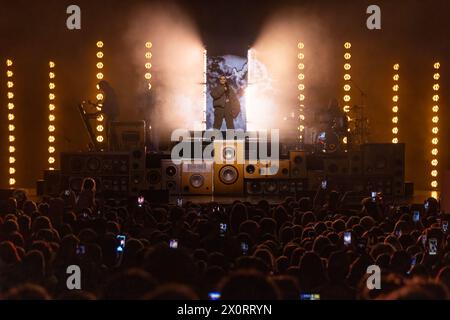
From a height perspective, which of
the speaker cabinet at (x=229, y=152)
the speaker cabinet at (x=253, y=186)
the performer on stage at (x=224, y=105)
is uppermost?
the performer on stage at (x=224, y=105)

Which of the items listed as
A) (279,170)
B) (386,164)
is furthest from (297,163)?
(386,164)

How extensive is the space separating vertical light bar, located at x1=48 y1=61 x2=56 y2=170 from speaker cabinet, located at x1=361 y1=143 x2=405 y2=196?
9233 millimetres

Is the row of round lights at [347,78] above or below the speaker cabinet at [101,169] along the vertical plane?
above

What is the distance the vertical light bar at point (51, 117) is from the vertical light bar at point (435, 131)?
1105 centimetres

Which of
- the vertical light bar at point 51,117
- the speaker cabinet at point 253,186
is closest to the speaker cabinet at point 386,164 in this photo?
the speaker cabinet at point 253,186

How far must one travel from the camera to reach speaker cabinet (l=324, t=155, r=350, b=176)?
15.9 m

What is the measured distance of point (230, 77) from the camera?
20578mm

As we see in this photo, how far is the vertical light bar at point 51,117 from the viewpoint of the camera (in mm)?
19641

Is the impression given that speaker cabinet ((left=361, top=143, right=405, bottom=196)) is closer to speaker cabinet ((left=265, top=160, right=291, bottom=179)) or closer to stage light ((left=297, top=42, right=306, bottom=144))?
speaker cabinet ((left=265, top=160, right=291, bottom=179))

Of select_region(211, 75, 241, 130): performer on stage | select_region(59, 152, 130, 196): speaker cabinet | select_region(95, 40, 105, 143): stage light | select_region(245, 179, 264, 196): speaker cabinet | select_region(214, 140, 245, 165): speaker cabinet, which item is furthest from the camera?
select_region(95, 40, 105, 143): stage light

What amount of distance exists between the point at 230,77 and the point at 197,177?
566 cm

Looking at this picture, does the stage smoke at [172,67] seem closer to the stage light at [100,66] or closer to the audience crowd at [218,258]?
the stage light at [100,66]

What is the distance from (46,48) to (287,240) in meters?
13.4

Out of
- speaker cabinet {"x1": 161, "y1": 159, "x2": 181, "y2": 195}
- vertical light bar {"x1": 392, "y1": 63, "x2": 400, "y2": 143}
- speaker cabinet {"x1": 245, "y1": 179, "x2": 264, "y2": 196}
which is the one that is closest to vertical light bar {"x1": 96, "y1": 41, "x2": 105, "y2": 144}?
speaker cabinet {"x1": 161, "y1": 159, "x2": 181, "y2": 195}
